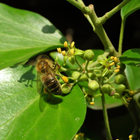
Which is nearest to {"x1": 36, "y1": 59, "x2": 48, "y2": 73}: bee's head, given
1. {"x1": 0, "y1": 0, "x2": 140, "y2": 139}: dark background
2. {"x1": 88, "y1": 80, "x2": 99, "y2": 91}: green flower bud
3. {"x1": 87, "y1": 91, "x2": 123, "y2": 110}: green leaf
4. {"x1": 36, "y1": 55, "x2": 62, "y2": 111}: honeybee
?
{"x1": 36, "y1": 55, "x2": 62, "y2": 111}: honeybee

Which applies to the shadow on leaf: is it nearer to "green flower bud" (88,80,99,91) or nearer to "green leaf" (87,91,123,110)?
"green flower bud" (88,80,99,91)

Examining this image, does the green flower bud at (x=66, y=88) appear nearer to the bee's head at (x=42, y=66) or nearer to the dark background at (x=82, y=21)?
the bee's head at (x=42, y=66)

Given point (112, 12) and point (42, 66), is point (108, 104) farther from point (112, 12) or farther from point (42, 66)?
point (112, 12)

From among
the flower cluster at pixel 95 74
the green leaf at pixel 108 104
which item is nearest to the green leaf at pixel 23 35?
the flower cluster at pixel 95 74

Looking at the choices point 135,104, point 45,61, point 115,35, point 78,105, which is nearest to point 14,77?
point 45,61

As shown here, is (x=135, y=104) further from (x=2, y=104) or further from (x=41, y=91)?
(x=2, y=104)
